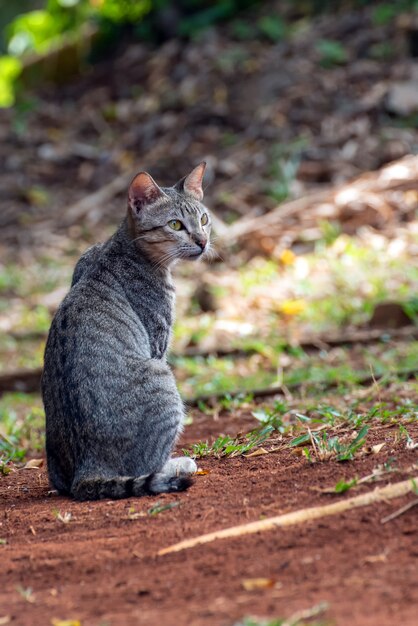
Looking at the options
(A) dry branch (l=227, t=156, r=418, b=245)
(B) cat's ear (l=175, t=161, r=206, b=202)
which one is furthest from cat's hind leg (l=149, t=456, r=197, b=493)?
(A) dry branch (l=227, t=156, r=418, b=245)

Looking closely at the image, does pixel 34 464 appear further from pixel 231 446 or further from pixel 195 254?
pixel 195 254

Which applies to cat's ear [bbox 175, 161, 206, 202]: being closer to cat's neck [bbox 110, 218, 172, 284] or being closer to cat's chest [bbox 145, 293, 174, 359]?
cat's neck [bbox 110, 218, 172, 284]

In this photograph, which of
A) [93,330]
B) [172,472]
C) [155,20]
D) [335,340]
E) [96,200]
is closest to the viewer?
[172,472]

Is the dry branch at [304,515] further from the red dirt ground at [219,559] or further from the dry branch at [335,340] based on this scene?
the dry branch at [335,340]

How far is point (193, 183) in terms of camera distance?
650cm

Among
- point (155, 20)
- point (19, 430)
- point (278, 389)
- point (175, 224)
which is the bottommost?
point (278, 389)

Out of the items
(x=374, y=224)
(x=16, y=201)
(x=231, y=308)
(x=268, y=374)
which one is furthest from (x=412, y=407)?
(x=16, y=201)

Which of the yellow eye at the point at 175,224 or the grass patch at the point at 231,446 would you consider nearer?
the grass patch at the point at 231,446

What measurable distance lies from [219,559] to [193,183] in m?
3.47

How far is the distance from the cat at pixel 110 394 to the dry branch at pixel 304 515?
869 mm

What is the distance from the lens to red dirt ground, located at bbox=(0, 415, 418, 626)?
3.10 m

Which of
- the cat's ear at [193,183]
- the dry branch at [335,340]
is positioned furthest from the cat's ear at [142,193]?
the dry branch at [335,340]

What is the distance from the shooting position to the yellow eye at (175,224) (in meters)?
6.04

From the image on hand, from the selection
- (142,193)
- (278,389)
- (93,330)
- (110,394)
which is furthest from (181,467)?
(278,389)
